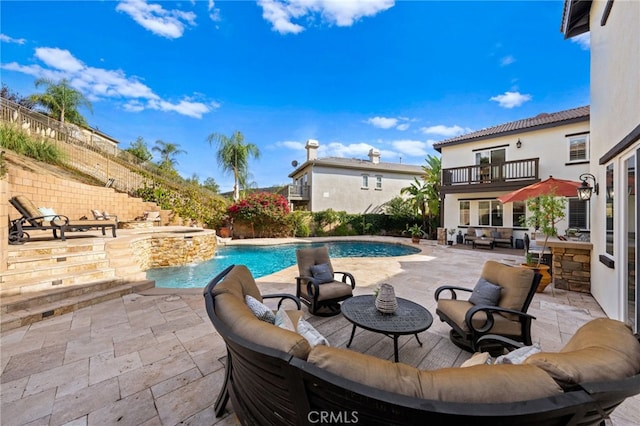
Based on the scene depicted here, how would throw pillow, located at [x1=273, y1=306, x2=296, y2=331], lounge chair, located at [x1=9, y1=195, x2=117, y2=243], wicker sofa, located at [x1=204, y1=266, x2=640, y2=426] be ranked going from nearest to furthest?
wicker sofa, located at [x1=204, y1=266, x2=640, y2=426] → throw pillow, located at [x1=273, y1=306, x2=296, y2=331] → lounge chair, located at [x1=9, y1=195, x2=117, y2=243]

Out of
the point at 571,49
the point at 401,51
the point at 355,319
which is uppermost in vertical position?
the point at 401,51

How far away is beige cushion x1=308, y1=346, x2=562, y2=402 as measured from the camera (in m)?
0.93

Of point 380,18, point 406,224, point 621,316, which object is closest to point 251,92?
point 380,18

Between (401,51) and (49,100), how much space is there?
919 inches

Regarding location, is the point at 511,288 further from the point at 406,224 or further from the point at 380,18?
the point at 406,224

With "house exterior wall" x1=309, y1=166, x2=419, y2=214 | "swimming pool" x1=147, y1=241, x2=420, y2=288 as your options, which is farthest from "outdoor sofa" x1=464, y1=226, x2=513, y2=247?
"house exterior wall" x1=309, y1=166, x2=419, y2=214

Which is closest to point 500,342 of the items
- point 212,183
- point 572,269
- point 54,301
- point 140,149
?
point 572,269

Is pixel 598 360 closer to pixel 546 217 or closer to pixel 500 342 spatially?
pixel 500 342

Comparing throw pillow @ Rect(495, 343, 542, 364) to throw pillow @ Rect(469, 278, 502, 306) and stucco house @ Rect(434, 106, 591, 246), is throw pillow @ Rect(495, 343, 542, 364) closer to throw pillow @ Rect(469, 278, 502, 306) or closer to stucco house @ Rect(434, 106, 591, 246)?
throw pillow @ Rect(469, 278, 502, 306)

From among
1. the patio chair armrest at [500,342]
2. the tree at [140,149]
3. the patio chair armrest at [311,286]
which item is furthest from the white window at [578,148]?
the tree at [140,149]

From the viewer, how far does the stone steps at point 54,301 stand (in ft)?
11.6

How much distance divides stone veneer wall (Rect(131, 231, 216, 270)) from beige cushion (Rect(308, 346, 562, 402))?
9098 millimetres

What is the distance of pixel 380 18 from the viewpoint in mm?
9867

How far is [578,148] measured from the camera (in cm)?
1107
